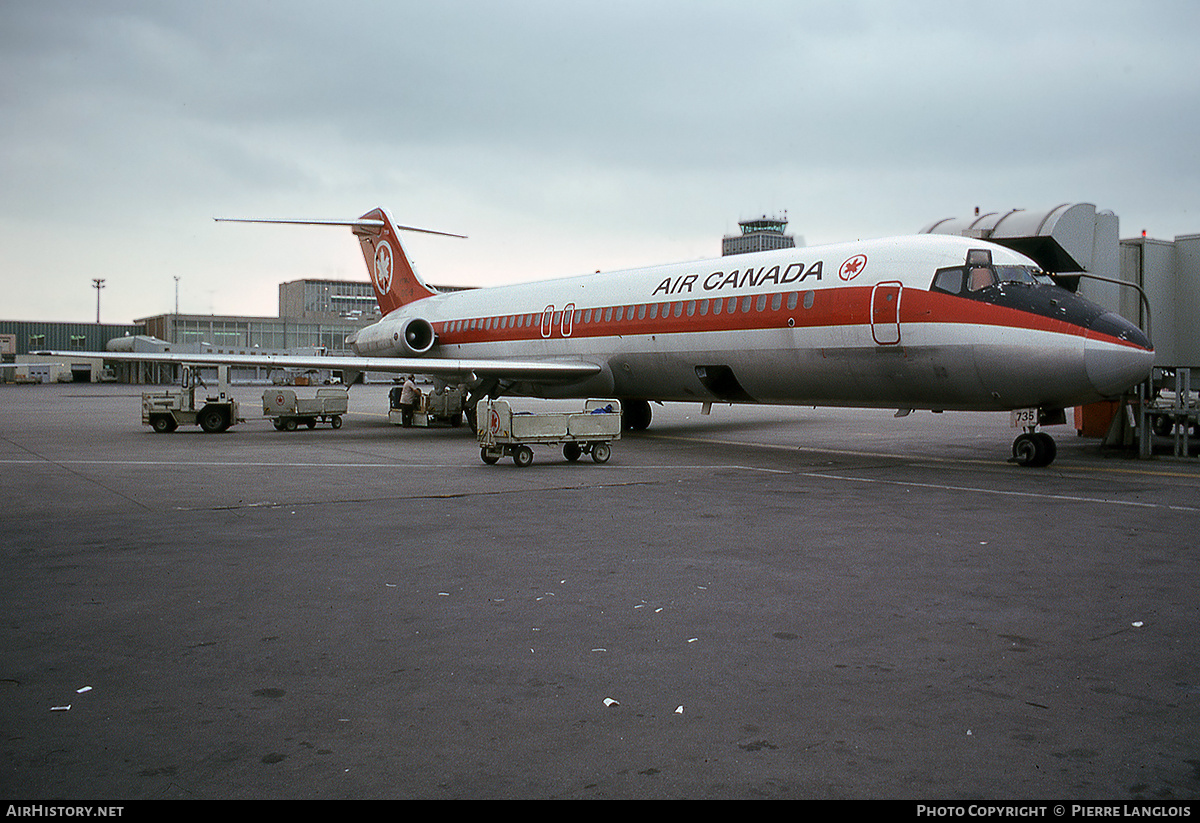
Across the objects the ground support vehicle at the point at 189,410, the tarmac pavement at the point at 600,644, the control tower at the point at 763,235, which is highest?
the control tower at the point at 763,235

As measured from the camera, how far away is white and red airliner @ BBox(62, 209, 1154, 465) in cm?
1348

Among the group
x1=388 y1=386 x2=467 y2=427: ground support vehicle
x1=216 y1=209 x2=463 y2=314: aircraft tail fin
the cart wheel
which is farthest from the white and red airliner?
x1=216 y1=209 x2=463 y2=314: aircraft tail fin

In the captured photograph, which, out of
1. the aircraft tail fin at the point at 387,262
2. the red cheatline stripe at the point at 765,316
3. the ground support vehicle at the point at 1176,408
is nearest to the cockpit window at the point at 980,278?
the red cheatline stripe at the point at 765,316

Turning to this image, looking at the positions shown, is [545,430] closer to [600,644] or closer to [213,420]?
[600,644]

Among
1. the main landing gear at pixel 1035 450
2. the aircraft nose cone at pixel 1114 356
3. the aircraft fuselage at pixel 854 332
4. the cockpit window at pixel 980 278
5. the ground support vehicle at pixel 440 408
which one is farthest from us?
the ground support vehicle at pixel 440 408

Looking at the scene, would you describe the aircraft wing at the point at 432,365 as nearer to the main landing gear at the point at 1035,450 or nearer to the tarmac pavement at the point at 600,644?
the main landing gear at the point at 1035,450

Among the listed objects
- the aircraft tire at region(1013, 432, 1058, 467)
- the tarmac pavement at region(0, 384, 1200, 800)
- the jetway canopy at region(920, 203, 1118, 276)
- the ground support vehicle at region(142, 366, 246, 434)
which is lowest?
the tarmac pavement at region(0, 384, 1200, 800)

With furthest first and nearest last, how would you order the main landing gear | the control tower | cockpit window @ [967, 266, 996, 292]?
1. the control tower
2. the main landing gear
3. cockpit window @ [967, 266, 996, 292]

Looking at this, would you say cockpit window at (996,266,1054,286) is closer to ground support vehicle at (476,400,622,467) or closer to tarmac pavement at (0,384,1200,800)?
tarmac pavement at (0,384,1200,800)

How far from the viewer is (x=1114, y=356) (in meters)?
13.1

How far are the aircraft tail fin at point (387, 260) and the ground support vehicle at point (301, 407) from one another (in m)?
5.60

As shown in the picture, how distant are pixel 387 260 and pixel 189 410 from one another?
946 cm

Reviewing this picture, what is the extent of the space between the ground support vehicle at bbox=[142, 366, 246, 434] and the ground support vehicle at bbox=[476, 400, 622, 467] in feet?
33.4

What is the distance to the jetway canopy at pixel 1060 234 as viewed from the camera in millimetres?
16188
